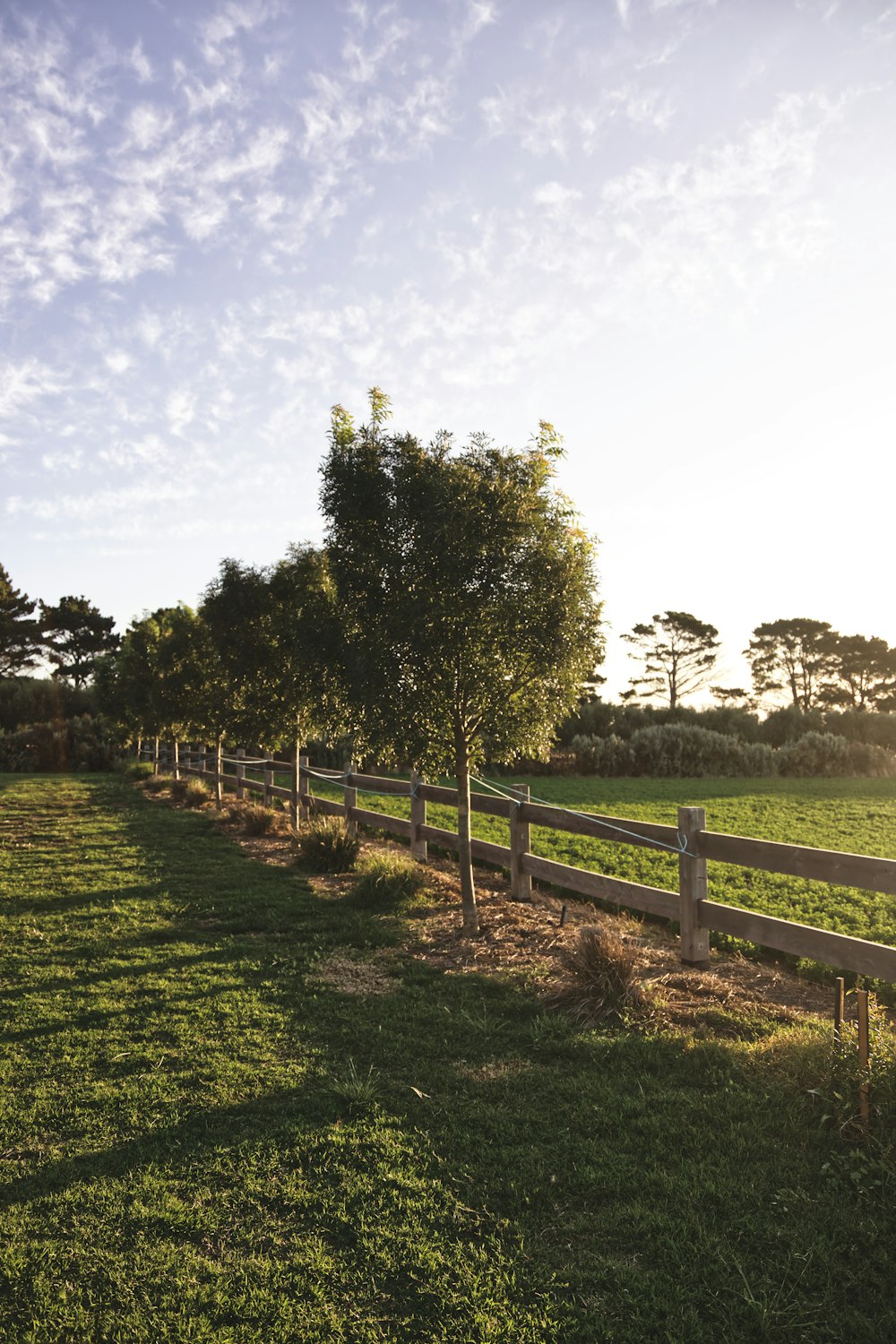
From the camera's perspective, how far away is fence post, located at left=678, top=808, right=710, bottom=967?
7.03 m

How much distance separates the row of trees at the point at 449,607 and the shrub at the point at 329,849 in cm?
300

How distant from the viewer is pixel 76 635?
232 ft

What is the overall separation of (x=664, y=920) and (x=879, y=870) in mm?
4659

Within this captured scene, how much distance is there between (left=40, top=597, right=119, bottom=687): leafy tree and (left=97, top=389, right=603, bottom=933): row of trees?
219ft

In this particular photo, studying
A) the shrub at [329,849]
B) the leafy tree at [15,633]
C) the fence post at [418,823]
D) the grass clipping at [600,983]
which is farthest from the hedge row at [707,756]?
the leafy tree at [15,633]

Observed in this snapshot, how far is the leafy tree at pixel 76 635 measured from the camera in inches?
2734

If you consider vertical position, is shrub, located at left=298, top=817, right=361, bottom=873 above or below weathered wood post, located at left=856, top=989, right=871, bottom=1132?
below

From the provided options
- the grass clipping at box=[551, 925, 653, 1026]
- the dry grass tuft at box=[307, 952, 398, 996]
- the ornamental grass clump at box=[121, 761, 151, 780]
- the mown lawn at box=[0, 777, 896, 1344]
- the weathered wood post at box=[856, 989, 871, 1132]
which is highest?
the weathered wood post at box=[856, 989, 871, 1132]

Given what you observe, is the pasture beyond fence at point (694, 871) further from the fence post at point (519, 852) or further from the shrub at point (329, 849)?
the shrub at point (329, 849)

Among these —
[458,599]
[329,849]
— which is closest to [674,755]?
[329,849]

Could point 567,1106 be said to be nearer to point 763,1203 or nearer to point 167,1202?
point 763,1203

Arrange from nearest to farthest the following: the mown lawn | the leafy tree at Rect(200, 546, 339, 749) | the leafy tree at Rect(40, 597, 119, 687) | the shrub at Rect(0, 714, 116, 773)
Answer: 1. the mown lawn
2. the leafy tree at Rect(200, 546, 339, 749)
3. the shrub at Rect(0, 714, 116, 773)
4. the leafy tree at Rect(40, 597, 119, 687)

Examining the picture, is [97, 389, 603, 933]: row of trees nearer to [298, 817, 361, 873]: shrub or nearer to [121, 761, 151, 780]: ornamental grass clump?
[298, 817, 361, 873]: shrub

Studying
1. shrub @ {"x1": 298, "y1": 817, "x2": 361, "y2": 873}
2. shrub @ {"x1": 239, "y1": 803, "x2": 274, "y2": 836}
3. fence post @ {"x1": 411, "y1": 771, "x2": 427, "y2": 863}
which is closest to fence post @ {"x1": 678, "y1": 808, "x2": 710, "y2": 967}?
fence post @ {"x1": 411, "y1": 771, "x2": 427, "y2": 863}
